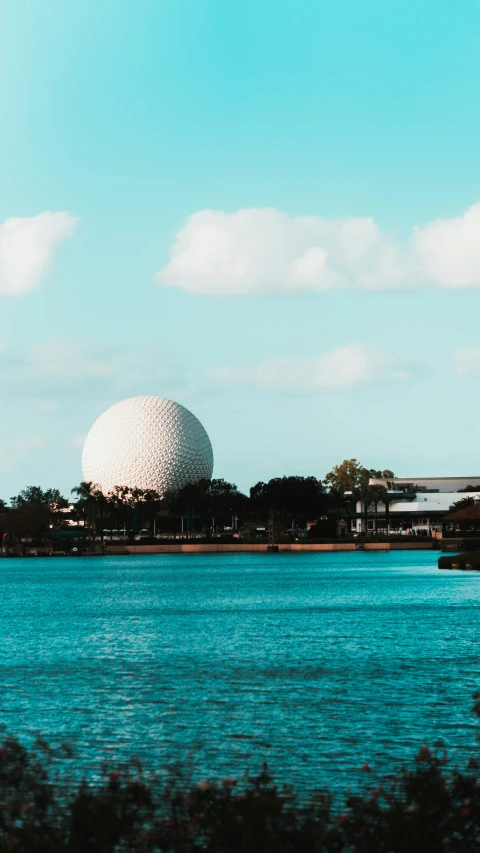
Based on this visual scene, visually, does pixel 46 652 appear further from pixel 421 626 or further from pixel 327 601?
pixel 327 601

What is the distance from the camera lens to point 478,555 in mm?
98500

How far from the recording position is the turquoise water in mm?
20156

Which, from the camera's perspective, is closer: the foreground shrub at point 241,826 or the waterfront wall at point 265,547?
the foreground shrub at point 241,826

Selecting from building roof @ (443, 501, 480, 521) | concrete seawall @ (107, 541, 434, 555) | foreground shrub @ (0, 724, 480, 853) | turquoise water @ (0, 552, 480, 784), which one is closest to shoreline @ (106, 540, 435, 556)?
concrete seawall @ (107, 541, 434, 555)

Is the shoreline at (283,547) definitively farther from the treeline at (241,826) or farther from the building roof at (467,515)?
the treeline at (241,826)

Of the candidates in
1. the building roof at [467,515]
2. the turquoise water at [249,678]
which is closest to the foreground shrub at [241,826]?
the turquoise water at [249,678]

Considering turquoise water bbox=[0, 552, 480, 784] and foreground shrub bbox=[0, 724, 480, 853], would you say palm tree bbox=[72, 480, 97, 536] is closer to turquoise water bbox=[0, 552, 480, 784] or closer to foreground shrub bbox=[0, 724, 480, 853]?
turquoise water bbox=[0, 552, 480, 784]

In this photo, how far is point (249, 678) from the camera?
96.0 ft

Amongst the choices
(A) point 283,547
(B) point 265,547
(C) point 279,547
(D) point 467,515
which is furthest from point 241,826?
(A) point 283,547

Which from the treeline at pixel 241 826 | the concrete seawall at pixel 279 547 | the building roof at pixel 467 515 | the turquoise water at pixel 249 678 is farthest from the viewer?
the concrete seawall at pixel 279 547

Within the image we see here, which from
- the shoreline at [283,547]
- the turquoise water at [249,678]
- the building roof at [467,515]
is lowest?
the turquoise water at [249,678]

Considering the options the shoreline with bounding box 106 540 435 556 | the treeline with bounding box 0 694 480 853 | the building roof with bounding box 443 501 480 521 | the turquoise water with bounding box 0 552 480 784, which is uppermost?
the building roof with bounding box 443 501 480 521

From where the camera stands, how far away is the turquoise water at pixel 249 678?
66.1ft

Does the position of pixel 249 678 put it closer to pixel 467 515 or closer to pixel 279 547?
pixel 467 515
